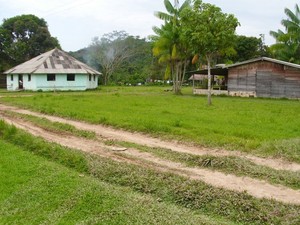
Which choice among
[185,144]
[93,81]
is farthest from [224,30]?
[93,81]

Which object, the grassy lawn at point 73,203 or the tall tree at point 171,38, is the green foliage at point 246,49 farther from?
the grassy lawn at point 73,203

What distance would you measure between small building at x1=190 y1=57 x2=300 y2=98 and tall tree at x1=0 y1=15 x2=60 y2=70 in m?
28.9

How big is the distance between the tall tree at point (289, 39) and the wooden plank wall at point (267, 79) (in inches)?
171

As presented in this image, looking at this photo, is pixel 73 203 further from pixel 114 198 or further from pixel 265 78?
pixel 265 78

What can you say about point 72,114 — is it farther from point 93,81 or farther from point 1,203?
point 93,81

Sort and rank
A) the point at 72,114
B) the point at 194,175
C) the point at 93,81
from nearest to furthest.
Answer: the point at 194,175
the point at 72,114
the point at 93,81

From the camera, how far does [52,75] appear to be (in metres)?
37.3

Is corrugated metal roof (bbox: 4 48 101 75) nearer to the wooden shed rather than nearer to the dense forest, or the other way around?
the dense forest

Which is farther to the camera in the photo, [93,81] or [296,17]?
[93,81]

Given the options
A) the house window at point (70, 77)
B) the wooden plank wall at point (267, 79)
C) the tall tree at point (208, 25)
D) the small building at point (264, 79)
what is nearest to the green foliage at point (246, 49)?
the small building at point (264, 79)

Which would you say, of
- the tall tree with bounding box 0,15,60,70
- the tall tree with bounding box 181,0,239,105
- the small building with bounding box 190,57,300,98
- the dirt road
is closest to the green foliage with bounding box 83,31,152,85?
the tall tree with bounding box 0,15,60,70

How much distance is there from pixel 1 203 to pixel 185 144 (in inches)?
193

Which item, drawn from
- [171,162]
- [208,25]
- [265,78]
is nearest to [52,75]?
[265,78]

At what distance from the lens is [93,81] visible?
4194 cm
